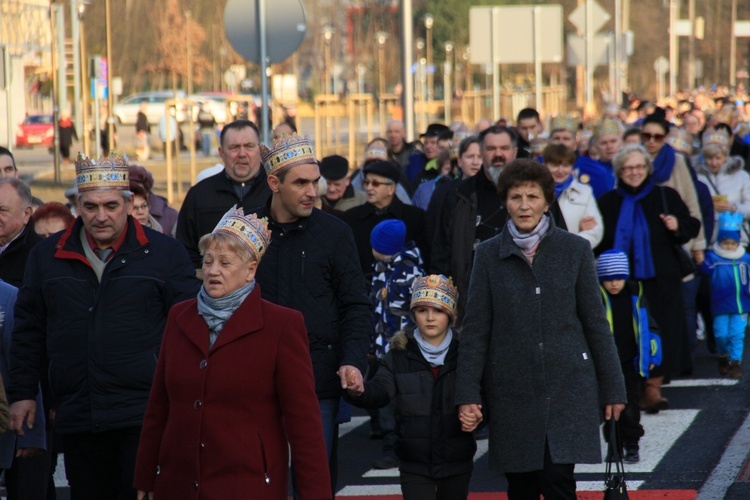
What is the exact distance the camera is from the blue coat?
6.14 metres

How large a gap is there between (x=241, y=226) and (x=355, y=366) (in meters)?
1.25

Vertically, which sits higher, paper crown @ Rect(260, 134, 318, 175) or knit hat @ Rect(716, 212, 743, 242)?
paper crown @ Rect(260, 134, 318, 175)

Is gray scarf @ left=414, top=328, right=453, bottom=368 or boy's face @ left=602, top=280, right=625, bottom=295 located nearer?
gray scarf @ left=414, top=328, right=453, bottom=368

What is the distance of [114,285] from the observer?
5.78 meters

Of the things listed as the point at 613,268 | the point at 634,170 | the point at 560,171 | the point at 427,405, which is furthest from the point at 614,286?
the point at 427,405

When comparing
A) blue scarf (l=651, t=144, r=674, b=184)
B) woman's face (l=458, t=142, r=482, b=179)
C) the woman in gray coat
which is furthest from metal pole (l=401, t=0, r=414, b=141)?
the woman in gray coat

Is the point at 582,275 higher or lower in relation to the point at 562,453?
higher

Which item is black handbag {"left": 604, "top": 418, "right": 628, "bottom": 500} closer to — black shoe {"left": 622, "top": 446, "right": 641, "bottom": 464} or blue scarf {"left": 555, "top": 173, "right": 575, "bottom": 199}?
black shoe {"left": 622, "top": 446, "right": 641, "bottom": 464}

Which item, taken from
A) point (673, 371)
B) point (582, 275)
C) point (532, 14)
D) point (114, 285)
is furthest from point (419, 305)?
point (532, 14)

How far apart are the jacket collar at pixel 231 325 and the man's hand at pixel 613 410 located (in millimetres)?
1897

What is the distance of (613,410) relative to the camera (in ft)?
19.7

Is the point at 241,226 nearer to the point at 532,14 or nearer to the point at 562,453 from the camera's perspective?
the point at 562,453

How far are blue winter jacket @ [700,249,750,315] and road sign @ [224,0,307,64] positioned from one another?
4048mm

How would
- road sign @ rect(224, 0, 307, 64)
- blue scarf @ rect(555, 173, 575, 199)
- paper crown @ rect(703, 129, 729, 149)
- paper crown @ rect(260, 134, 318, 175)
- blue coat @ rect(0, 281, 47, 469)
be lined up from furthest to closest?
paper crown @ rect(703, 129, 729, 149) → road sign @ rect(224, 0, 307, 64) → blue scarf @ rect(555, 173, 575, 199) → blue coat @ rect(0, 281, 47, 469) → paper crown @ rect(260, 134, 318, 175)
